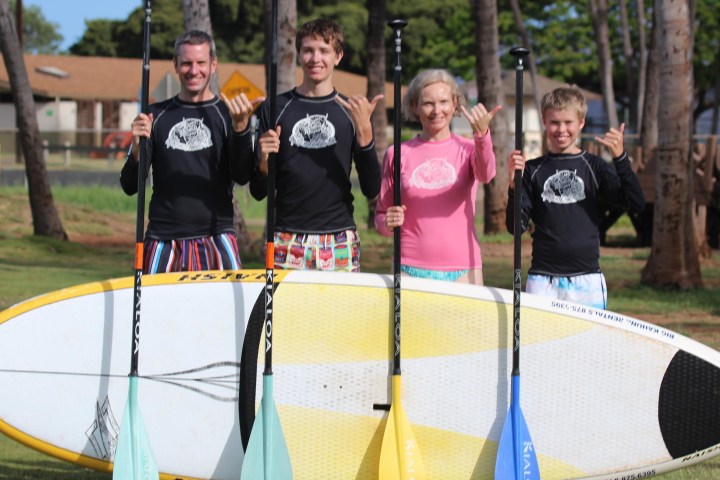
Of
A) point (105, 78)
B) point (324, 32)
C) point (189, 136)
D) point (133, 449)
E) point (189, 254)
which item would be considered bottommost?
point (133, 449)

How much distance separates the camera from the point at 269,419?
16.9 feet

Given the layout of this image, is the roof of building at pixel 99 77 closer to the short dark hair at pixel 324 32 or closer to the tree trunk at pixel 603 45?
the tree trunk at pixel 603 45

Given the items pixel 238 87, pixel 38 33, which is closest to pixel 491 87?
pixel 238 87

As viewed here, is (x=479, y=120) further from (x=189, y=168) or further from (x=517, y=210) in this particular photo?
(x=189, y=168)

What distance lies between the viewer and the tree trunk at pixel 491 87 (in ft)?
55.9

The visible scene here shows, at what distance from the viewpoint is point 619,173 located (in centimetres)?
557

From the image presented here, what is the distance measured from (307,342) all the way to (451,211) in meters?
0.93

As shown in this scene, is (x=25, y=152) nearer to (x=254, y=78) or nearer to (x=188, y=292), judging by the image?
(x=188, y=292)

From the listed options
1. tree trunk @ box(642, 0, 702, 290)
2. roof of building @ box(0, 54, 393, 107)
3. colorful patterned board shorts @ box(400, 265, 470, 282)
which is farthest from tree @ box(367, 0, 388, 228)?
roof of building @ box(0, 54, 393, 107)

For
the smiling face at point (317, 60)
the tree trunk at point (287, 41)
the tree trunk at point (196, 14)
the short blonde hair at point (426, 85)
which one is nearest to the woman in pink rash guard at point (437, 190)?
the short blonde hair at point (426, 85)

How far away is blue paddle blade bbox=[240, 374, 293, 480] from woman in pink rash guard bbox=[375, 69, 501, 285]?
1.01 metres

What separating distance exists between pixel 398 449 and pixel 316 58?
1835 mm

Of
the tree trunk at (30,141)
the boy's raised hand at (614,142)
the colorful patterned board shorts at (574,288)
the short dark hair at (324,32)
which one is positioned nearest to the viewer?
the boy's raised hand at (614,142)

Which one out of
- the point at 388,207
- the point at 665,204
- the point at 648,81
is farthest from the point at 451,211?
the point at 648,81
